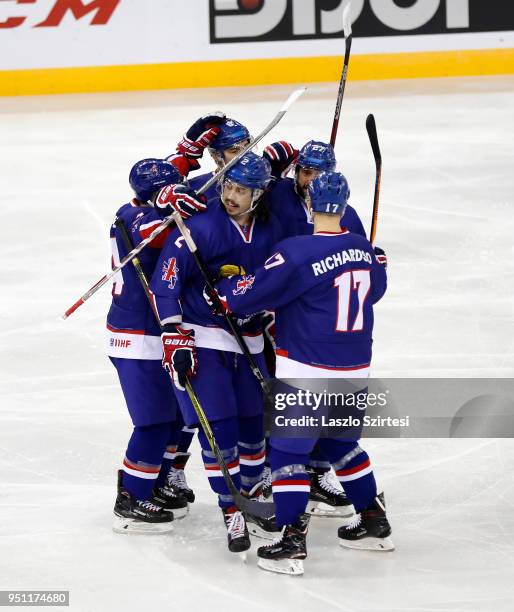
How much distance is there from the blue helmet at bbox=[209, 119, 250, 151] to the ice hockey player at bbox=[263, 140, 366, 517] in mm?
111

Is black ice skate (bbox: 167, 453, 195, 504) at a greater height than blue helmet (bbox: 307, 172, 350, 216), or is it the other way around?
blue helmet (bbox: 307, 172, 350, 216)

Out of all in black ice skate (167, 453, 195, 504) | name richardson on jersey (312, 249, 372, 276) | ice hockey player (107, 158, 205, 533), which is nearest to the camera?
name richardson on jersey (312, 249, 372, 276)

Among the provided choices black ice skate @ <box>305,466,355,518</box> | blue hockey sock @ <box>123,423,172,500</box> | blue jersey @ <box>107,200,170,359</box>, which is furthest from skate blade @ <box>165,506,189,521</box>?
blue jersey @ <box>107,200,170,359</box>

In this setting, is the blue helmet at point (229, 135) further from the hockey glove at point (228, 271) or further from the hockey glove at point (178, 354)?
the hockey glove at point (178, 354)

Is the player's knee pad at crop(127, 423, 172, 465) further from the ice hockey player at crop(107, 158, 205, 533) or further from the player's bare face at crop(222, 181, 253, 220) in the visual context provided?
the player's bare face at crop(222, 181, 253, 220)

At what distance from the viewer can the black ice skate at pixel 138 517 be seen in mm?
3742

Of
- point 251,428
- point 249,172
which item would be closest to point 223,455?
point 251,428

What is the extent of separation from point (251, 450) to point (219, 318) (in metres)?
0.44

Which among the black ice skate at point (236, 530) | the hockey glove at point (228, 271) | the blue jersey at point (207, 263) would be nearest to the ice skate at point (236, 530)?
the black ice skate at point (236, 530)

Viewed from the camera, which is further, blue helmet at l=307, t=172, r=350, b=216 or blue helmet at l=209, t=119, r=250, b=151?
blue helmet at l=209, t=119, r=250, b=151

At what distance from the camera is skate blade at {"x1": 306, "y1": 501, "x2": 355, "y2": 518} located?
3.89 metres

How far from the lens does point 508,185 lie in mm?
7551

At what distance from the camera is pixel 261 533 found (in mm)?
3686

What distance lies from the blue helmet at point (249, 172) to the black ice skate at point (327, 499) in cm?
99
